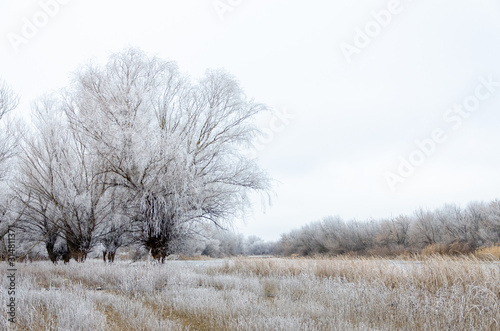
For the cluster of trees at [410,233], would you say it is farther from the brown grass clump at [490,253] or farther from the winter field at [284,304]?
the winter field at [284,304]

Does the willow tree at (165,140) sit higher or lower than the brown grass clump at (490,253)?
higher

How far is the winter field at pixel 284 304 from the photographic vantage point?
4.23 m

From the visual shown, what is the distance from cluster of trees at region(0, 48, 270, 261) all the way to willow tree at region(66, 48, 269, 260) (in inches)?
1.7

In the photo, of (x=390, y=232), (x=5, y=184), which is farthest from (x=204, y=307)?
(x=390, y=232)

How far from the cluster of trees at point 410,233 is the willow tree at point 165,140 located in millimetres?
12065

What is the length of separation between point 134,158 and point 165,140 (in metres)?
1.34

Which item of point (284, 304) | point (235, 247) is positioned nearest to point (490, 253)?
point (284, 304)

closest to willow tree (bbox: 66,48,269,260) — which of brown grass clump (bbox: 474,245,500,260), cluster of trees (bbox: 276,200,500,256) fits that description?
brown grass clump (bbox: 474,245,500,260)

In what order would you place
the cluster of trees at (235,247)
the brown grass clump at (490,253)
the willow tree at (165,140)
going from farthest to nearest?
the cluster of trees at (235,247) < the willow tree at (165,140) < the brown grass clump at (490,253)

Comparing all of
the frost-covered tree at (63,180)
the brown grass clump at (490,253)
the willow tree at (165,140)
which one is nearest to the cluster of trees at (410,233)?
the brown grass clump at (490,253)

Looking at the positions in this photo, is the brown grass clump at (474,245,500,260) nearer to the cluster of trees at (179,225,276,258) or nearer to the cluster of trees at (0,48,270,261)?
the cluster of trees at (0,48,270,261)

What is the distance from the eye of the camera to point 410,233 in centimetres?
3222

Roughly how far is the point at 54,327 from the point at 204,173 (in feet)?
31.3

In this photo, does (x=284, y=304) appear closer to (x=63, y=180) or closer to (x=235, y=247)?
(x=63, y=180)
